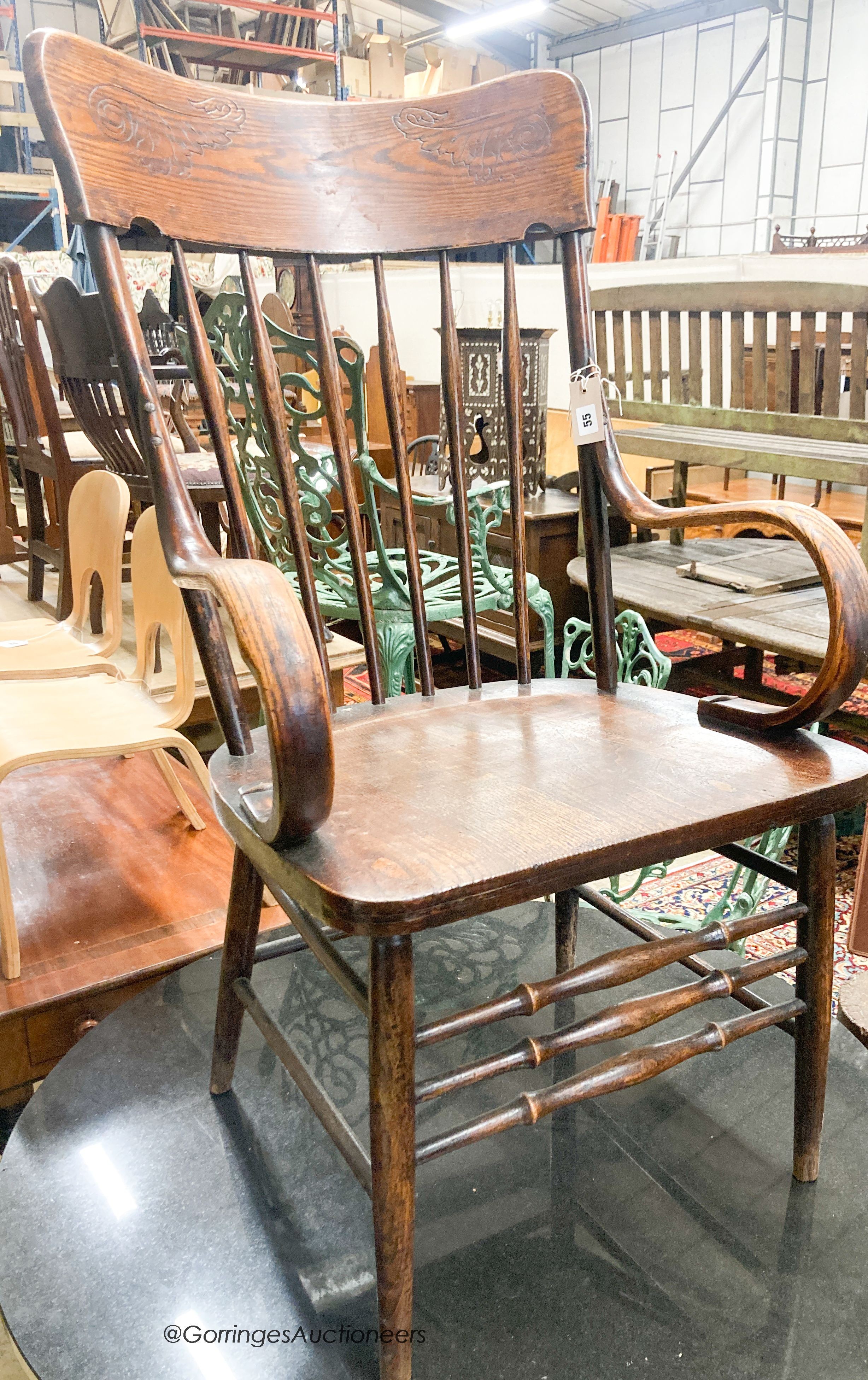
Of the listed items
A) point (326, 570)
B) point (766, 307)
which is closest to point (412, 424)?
point (766, 307)

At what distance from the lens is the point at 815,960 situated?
84 centimetres

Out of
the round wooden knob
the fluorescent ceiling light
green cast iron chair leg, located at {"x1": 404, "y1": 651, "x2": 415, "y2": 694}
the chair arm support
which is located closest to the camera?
the chair arm support

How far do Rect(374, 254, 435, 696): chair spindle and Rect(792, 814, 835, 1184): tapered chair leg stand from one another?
42 cm

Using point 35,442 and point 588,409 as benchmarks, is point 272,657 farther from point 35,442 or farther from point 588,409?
point 35,442

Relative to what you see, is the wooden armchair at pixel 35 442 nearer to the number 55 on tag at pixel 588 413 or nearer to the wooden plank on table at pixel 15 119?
the number 55 on tag at pixel 588 413

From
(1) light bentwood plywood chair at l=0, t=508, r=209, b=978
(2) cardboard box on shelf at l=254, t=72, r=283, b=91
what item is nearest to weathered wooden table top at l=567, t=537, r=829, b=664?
(1) light bentwood plywood chair at l=0, t=508, r=209, b=978

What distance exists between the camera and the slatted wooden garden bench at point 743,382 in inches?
82.9

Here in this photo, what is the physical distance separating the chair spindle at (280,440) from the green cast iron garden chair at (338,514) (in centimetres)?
49

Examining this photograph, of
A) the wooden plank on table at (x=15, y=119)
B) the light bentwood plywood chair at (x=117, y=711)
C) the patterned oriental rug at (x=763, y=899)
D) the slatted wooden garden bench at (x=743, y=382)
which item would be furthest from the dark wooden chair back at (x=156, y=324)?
the wooden plank on table at (x=15, y=119)

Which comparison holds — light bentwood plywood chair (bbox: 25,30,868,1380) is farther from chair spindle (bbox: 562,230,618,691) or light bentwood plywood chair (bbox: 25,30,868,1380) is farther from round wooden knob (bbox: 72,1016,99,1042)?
round wooden knob (bbox: 72,1016,99,1042)

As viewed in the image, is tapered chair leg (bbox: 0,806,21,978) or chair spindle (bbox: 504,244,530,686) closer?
chair spindle (bbox: 504,244,530,686)

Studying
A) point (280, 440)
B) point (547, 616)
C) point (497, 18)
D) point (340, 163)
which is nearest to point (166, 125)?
point (340, 163)

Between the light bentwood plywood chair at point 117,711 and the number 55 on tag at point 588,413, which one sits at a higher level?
the number 55 on tag at point 588,413

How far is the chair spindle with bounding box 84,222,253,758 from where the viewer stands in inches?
33.5
